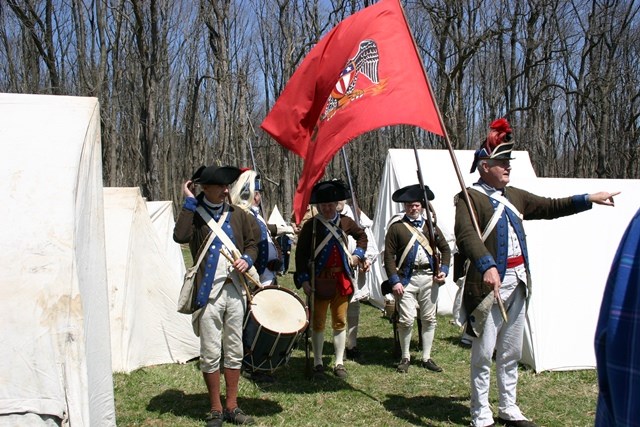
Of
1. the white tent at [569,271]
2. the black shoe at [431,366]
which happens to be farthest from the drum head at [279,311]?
the white tent at [569,271]

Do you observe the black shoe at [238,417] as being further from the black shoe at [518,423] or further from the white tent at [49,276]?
the black shoe at [518,423]

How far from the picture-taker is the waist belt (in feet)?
15.6

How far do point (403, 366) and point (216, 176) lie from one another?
3038mm

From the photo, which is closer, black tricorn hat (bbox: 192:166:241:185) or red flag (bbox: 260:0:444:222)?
red flag (bbox: 260:0:444:222)

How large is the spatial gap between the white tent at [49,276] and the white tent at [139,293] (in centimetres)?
283

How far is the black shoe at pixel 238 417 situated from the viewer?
5.03 metres

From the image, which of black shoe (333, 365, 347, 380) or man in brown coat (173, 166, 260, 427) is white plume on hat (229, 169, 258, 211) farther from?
black shoe (333, 365, 347, 380)

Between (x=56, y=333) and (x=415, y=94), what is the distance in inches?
119

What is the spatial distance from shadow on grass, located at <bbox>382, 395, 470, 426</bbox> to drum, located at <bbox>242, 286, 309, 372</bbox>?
1.09m

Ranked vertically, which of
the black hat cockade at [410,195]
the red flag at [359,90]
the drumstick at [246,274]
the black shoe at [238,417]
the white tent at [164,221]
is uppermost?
the red flag at [359,90]

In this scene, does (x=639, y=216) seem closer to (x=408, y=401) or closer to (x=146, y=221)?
(x=408, y=401)

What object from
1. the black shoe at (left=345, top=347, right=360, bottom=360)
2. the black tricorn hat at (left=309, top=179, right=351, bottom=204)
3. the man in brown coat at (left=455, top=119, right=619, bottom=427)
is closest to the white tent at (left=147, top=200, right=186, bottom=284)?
the black shoe at (left=345, top=347, right=360, bottom=360)

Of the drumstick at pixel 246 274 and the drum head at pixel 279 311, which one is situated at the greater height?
the drumstick at pixel 246 274

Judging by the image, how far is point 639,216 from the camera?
1365 mm
